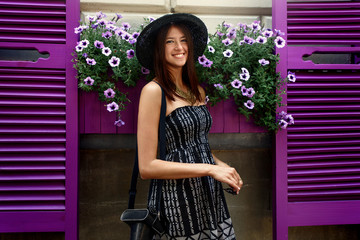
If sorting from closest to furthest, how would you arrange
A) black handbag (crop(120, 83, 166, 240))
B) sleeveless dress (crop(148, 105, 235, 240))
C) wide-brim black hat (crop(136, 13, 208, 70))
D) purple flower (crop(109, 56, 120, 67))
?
1. black handbag (crop(120, 83, 166, 240))
2. sleeveless dress (crop(148, 105, 235, 240))
3. wide-brim black hat (crop(136, 13, 208, 70))
4. purple flower (crop(109, 56, 120, 67))

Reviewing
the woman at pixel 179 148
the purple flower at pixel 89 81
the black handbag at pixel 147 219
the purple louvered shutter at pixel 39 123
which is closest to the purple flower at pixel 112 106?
the purple flower at pixel 89 81

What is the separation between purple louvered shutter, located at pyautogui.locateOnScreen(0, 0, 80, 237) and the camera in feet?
7.65

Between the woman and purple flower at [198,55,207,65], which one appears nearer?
the woman

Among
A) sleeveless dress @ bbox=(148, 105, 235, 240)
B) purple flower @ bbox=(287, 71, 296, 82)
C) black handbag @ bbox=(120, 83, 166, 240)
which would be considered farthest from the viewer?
purple flower @ bbox=(287, 71, 296, 82)

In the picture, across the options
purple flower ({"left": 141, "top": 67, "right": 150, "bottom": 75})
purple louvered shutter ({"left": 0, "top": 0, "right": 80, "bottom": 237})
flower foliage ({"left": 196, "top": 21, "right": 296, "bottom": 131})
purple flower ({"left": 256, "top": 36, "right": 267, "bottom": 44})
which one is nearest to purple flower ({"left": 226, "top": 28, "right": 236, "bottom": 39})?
flower foliage ({"left": 196, "top": 21, "right": 296, "bottom": 131})

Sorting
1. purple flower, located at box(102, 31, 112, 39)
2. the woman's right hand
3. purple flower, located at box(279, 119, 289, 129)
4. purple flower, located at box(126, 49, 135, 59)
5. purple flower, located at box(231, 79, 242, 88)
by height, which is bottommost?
the woman's right hand

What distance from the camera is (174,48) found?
74.3 inches

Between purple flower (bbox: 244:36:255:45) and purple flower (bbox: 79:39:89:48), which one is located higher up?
purple flower (bbox: 244:36:255:45)

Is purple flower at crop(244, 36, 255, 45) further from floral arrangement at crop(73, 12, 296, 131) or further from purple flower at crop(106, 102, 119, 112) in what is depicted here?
purple flower at crop(106, 102, 119, 112)

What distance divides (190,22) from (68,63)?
1124 mm

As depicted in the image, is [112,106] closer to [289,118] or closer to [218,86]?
[218,86]

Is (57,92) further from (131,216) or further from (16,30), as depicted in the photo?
(131,216)

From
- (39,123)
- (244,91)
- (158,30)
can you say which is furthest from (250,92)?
(39,123)

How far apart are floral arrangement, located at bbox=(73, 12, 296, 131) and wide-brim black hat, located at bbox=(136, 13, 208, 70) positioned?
0.50 feet
